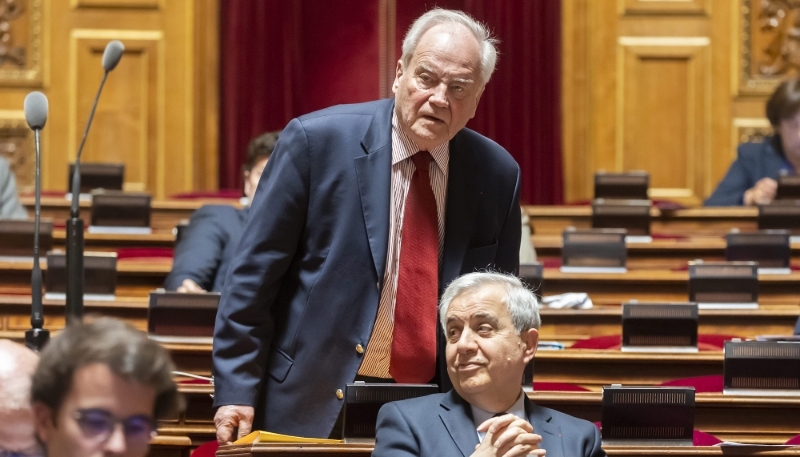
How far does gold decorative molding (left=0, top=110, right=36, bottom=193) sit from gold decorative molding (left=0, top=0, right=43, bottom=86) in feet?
0.64

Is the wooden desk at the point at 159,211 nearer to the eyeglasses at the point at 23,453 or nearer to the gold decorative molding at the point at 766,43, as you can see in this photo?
the gold decorative molding at the point at 766,43

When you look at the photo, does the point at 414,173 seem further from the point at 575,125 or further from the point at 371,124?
the point at 575,125

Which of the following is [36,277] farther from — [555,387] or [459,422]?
[555,387]

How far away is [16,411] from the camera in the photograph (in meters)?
1.44

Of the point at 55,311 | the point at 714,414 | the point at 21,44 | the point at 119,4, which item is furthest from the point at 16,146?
the point at 714,414

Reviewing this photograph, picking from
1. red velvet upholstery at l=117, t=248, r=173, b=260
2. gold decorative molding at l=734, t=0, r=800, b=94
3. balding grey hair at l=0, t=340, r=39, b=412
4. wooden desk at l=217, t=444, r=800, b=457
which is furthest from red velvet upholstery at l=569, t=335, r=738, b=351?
gold decorative molding at l=734, t=0, r=800, b=94

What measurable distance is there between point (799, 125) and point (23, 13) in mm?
4209

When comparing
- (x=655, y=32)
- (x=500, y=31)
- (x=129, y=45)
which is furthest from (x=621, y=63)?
(x=129, y=45)

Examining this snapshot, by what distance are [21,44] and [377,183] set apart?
4972 mm

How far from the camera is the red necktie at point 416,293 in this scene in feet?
7.75

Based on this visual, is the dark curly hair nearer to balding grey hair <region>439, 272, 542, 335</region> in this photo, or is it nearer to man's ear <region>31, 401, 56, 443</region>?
man's ear <region>31, 401, 56, 443</region>

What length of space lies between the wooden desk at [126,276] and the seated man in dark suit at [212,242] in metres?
0.20

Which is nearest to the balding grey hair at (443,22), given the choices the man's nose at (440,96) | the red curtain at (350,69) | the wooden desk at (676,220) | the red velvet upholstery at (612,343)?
the man's nose at (440,96)

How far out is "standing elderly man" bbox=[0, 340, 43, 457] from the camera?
1.44 metres
